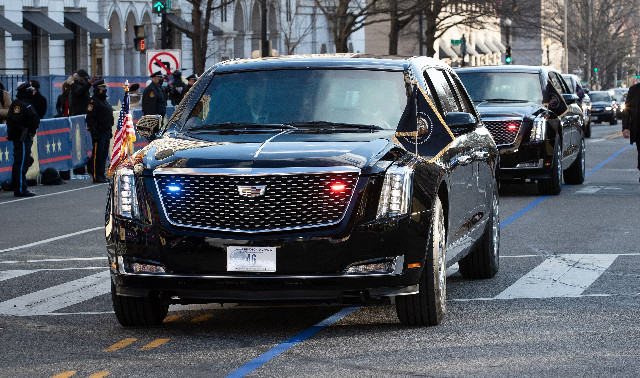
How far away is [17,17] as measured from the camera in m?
44.6

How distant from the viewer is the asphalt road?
25.3 ft

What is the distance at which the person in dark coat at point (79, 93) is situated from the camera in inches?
1084

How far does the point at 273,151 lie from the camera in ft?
28.2

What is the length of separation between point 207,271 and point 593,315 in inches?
103

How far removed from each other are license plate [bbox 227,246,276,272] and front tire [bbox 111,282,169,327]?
30.3 inches

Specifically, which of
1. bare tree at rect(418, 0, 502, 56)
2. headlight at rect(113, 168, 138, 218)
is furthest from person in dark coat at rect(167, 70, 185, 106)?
headlight at rect(113, 168, 138, 218)

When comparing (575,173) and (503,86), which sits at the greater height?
(503,86)

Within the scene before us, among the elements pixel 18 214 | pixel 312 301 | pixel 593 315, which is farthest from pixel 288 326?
pixel 18 214

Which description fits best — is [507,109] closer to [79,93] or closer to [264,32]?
[79,93]

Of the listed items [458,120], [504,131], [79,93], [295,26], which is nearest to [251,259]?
[458,120]

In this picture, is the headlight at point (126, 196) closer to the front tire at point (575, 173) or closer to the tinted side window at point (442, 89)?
the tinted side window at point (442, 89)

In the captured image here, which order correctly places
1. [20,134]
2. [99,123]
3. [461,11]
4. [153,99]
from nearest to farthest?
[20,134]
[99,123]
[153,99]
[461,11]

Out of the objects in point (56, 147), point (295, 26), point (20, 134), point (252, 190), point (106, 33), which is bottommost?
point (56, 147)

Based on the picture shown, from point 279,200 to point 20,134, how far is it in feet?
48.8
